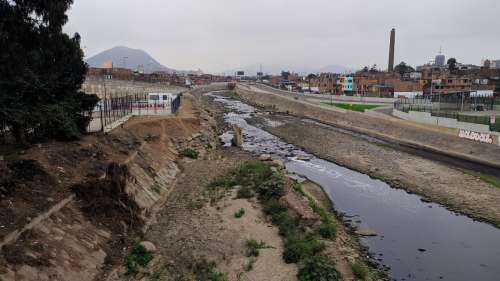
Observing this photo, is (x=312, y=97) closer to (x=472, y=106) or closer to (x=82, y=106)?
(x=472, y=106)

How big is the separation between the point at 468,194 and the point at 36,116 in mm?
31658

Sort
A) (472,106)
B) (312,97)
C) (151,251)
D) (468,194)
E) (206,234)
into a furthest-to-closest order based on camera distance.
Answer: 1. (312,97)
2. (472,106)
3. (468,194)
4. (206,234)
5. (151,251)

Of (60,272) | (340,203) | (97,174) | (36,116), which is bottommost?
(340,203)

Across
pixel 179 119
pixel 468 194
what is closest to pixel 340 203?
pixel 468 194

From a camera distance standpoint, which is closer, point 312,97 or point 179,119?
point 179,119

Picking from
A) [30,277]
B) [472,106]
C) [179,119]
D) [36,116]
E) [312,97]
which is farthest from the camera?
[312,97]

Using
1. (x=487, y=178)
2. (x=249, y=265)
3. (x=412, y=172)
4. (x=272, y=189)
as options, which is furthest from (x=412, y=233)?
(x=487, y=178)

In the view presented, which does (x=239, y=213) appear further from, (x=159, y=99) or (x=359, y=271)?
(x=159, y=99)

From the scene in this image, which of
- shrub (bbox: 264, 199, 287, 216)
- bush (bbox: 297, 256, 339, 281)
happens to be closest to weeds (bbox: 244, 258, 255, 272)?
bush (bbox: 297, 256, 339, 281)

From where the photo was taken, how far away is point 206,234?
2006 centimetres

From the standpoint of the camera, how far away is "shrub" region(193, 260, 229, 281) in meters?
15.8

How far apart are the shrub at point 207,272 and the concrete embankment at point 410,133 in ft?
112

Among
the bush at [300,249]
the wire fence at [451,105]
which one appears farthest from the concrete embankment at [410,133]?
the bush at [300,249]

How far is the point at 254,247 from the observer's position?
1859 cm
